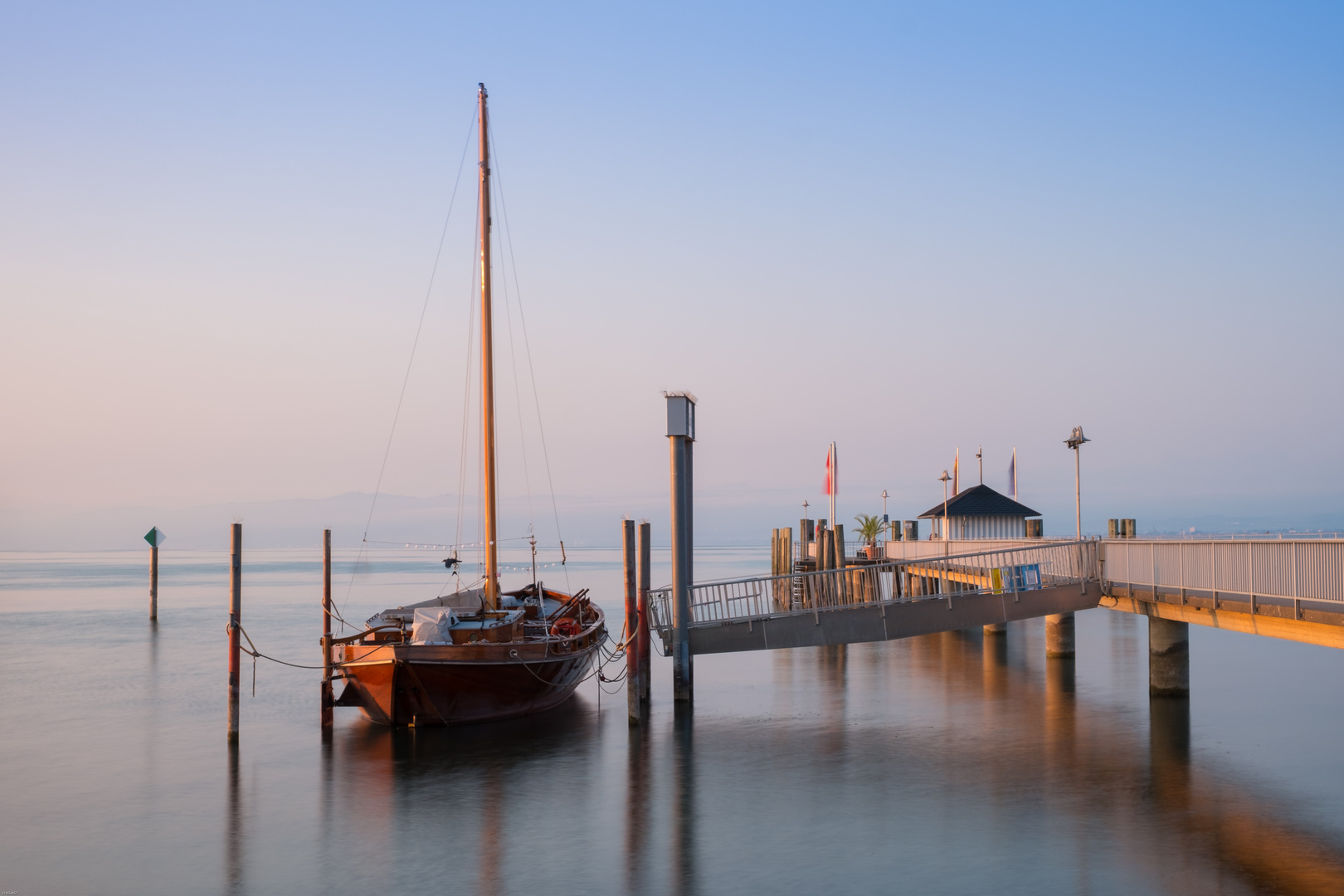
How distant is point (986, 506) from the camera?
46.2m

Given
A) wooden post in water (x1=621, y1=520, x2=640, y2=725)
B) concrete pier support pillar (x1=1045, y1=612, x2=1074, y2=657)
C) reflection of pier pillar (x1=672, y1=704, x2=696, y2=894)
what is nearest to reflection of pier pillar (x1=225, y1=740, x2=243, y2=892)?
reflection of pier pillar (x1=672, y1=704, x2=696, y2=894)

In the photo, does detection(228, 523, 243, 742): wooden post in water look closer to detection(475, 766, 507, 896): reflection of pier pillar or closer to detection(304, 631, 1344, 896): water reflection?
detection(304, 631, 1344, 896): water reflection

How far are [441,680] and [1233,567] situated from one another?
1457 cm

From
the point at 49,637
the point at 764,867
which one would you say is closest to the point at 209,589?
the point at 49,637

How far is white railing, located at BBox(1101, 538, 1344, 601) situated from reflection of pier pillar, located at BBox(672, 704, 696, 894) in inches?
366

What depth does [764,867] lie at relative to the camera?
13094mm

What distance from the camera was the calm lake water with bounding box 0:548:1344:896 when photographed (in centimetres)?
1302

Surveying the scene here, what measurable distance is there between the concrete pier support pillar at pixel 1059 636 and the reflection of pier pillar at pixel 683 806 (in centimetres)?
1438

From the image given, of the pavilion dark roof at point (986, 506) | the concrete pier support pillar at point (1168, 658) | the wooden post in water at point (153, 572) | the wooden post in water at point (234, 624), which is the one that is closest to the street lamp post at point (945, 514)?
the pavilion dark roof at point (986, 506)

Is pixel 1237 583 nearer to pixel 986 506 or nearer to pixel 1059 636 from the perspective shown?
pixel 1059 636

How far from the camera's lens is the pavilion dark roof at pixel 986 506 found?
4566 centimetres

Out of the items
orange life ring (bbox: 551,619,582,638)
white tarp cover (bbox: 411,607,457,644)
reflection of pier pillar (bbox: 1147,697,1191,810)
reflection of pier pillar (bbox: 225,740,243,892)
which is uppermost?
white tarp cover (bbox: 411,607,457,644)

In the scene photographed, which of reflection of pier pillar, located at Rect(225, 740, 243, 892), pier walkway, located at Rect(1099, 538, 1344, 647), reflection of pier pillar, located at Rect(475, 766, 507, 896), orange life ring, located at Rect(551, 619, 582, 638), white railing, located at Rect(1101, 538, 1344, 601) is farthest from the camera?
orange life ring, located at Rect(551, 619, 582, 638)

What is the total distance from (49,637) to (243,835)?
120ft
